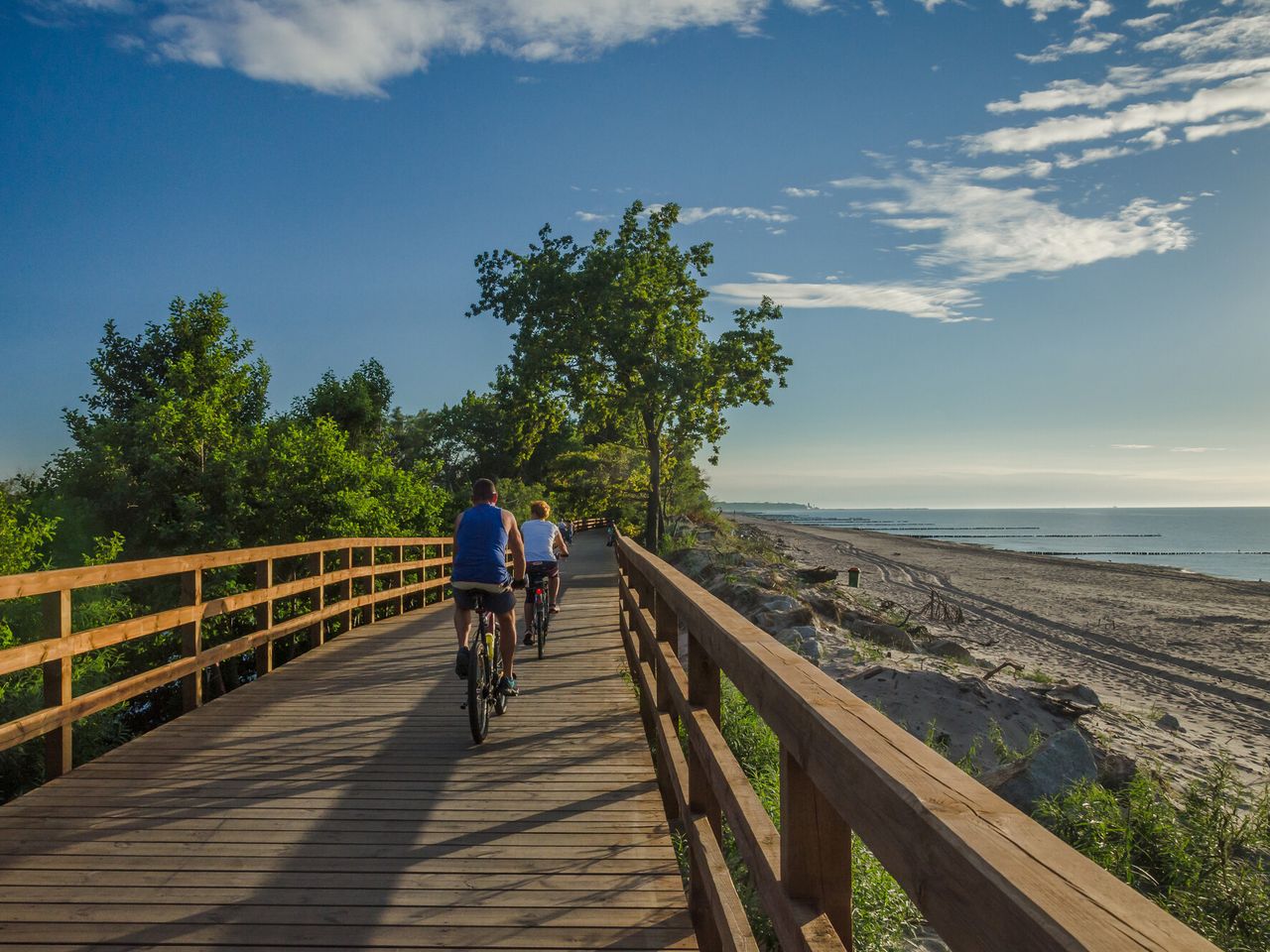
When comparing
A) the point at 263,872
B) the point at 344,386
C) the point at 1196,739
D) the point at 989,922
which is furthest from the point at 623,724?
the point at 344,386

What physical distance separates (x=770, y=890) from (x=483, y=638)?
438 centimetres

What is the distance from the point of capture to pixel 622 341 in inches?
1087

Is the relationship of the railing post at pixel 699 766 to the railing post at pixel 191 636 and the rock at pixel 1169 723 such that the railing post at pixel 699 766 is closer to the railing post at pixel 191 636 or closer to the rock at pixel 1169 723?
the railing post at pixel 191 636

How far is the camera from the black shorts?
260 inches

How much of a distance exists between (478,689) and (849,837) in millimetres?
4498

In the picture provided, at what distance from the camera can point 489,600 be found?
21.9 ft

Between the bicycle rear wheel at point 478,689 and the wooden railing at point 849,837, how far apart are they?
95.8 inches

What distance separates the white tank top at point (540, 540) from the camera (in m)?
9.78

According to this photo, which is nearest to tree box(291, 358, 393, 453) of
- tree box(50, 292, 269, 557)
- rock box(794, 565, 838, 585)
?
tree box(50, 292, 269, 557)

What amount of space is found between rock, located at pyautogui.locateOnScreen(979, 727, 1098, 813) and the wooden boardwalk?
275cm

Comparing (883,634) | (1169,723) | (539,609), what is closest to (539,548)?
(539,609)

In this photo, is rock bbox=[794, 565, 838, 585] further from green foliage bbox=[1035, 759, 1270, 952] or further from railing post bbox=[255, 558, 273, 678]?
green foliage bbox=[1035, 759, 1270, 952]

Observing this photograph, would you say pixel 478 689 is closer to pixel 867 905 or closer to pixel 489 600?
pixel 489 600

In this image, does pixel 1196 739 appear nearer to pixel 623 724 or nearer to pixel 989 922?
pixel 623 724
